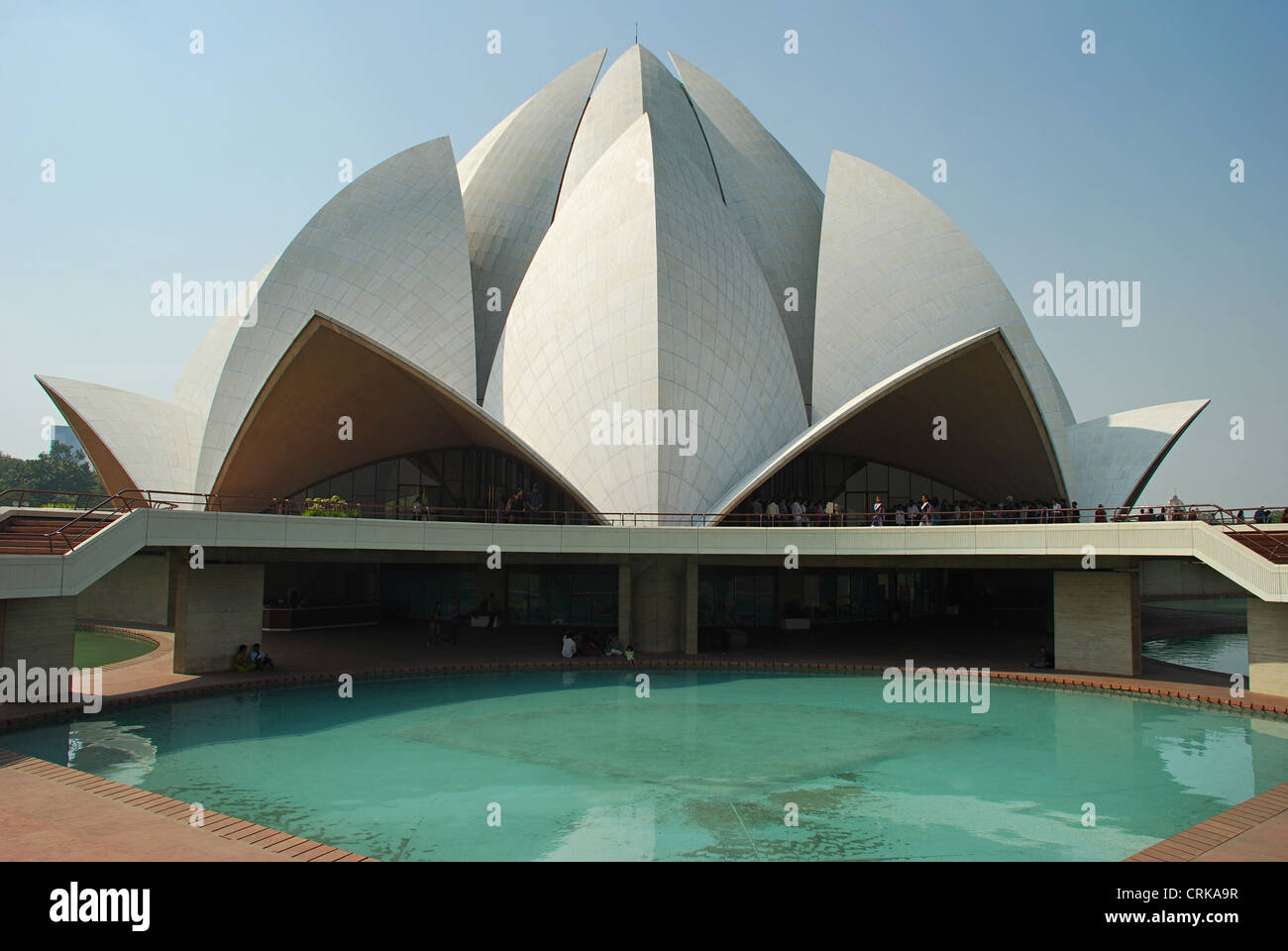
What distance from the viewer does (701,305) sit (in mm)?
24344

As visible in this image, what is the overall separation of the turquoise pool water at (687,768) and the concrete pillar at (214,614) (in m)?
2.05

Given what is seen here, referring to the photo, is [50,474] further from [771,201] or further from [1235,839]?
[1235,839]

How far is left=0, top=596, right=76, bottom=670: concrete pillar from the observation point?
1381cm

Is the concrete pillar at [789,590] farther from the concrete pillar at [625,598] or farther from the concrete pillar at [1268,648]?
the concrete pillar at [1268,648]

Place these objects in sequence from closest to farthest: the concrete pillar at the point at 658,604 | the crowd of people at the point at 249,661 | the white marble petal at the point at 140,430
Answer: the crowd of people at the point at 249,661 < the concrete pillar at the point at 658,604 < the white marble petal at the point at 140,430

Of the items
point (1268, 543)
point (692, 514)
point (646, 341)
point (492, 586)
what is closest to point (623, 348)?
point (646, 341)

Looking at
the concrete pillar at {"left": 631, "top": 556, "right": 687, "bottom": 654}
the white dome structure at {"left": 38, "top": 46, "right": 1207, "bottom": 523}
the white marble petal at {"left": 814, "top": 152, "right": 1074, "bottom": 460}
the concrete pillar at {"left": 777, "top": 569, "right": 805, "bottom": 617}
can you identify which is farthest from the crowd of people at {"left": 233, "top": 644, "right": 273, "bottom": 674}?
the white marble petal at {"left": 814, "top": 152, "right": 1074, "bottom": 460}

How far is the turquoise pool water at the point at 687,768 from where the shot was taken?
8323 mm

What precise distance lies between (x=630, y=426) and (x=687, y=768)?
43.1 ft

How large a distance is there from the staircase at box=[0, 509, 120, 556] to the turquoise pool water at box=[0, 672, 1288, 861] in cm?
290

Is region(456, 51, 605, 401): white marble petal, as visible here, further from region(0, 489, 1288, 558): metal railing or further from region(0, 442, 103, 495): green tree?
region(0, 442, 103, 495): green tree

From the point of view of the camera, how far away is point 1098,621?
1830 cm

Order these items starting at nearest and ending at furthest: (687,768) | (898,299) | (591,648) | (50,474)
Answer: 1. (687,768)
2. (591,648)
3. (898,299)
4. (50,474)

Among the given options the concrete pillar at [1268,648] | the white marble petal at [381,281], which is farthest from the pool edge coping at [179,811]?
the white marble petal at [381,281]
